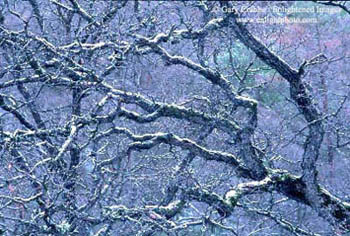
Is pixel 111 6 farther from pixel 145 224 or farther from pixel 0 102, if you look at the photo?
pixel 145 224

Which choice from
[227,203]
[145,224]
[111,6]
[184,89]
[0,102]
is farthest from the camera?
[184,89]

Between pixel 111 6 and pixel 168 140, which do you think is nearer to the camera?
pixel 168 140

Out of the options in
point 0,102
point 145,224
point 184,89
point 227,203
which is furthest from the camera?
point 184,89

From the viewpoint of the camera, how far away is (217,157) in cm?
641

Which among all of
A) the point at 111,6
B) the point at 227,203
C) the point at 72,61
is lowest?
the point at 227,203

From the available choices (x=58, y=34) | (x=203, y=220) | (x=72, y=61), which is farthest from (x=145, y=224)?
(x=58, y=34)

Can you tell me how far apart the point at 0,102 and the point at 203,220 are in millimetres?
2544

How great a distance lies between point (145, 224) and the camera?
211 inches

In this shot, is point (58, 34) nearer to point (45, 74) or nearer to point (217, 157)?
point (45, 74)

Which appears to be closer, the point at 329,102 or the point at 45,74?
the point at 45,74

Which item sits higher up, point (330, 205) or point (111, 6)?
point (111, 6)

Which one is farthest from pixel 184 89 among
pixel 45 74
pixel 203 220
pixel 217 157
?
pixel 203 220

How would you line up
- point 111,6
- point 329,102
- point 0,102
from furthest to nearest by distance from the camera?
1. point 329,102
2. point 111,6
3. point 0,102

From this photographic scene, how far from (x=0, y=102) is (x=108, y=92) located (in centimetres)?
122
